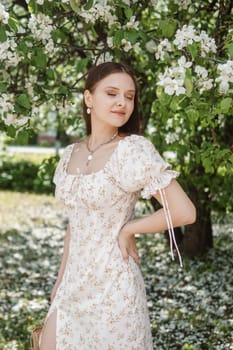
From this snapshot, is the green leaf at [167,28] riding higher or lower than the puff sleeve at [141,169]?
higher

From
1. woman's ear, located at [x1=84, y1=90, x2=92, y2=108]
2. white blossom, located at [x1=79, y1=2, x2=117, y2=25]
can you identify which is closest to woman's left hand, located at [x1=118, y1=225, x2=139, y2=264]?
woman's ear, located at [x1=84, y1=90, x2=92, y2=108]

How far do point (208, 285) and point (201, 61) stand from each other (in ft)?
11.5

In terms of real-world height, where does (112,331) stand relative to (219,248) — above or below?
above

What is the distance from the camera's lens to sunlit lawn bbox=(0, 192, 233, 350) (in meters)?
4.74

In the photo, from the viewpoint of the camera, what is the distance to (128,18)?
10.7 ft

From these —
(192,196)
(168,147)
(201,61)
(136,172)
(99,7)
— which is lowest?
(192,196)

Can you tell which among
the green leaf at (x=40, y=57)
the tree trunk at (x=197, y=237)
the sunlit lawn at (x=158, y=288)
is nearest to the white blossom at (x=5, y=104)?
the green leaf at (x=40, y=57)

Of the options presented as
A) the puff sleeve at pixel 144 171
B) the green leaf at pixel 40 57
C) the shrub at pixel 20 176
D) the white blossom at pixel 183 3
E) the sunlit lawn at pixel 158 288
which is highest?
the white blossom at pixel 183 3

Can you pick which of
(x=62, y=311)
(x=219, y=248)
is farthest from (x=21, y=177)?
(x=62, y=311)

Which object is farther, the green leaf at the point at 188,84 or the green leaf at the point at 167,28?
the green leaf at the point at 167,28

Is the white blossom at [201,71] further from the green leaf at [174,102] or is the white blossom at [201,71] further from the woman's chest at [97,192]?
the woman's chest at [97,192]

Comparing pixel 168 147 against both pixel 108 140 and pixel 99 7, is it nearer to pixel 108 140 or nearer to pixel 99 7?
pixel 99 7

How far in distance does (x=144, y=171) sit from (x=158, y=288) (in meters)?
3.80

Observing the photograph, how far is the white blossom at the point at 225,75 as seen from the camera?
2768 mm
